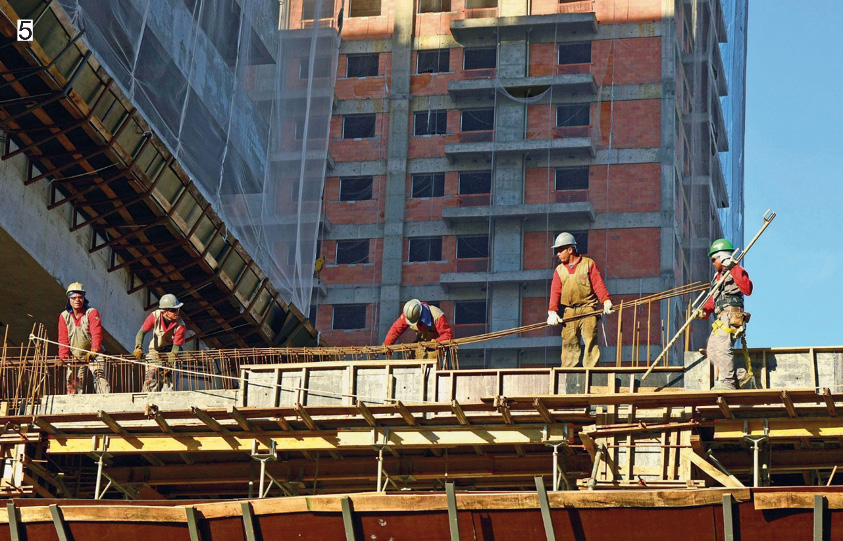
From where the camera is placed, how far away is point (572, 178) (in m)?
63.3

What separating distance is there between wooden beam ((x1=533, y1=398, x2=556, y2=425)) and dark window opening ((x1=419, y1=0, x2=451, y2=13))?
165 feet

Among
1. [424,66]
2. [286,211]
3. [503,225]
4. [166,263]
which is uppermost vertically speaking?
[424,66]

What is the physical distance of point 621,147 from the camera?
62.9m

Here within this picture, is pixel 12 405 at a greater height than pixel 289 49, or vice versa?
pixel 289 49

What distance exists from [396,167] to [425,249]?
4.16 m

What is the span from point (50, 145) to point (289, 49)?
12.6 meters

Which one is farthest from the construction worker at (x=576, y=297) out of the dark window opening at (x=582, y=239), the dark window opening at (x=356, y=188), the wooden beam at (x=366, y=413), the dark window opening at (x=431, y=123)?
the dark window opening at (x=356, y=188)

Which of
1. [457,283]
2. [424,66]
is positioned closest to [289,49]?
[457,283]

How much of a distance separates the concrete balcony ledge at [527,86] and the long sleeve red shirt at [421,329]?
40.2m

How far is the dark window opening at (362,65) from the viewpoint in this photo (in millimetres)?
68062

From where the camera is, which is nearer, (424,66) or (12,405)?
(12,405)

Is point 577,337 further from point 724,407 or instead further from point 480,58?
point 480,58

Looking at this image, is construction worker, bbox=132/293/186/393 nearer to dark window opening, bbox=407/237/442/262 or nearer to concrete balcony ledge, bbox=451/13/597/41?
dark window opening, bbox=407/237/442/262

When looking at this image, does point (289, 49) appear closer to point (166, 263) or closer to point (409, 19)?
point (166, 263)
